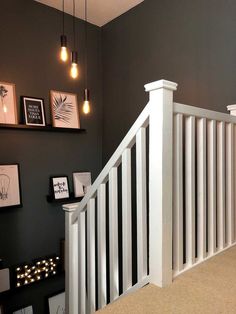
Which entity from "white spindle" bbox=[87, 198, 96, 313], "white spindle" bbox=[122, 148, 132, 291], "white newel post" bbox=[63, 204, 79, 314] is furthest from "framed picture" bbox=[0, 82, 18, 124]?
"white spindle" bbox=[122, 148, 132, 291]

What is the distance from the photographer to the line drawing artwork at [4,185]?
262cm

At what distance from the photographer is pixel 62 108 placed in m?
3.08

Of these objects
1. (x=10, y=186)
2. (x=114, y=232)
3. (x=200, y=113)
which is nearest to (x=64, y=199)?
(x=10, y=186)

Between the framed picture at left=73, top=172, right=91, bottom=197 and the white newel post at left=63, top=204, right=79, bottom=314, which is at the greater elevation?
the framed picture at left=73, top=172, right=91, bottom=197

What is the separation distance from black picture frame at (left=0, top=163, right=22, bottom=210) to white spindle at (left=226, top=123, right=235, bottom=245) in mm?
1991

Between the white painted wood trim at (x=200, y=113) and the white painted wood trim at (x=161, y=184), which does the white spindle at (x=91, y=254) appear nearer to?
the white painted wood trim at (x=161, y=184)

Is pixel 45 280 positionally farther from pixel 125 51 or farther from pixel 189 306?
pixel 125 51

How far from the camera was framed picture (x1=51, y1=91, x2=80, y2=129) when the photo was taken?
3016 millimetres

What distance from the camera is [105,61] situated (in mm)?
3430

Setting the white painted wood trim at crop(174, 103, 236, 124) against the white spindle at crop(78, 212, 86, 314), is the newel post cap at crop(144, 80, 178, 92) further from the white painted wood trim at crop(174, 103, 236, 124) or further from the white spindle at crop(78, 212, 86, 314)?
the white spindle at crop(78, 212, 86, 314)

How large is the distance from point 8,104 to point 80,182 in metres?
1.18

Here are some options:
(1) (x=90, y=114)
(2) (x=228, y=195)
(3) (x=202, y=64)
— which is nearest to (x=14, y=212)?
(1) (x=90, y=114)

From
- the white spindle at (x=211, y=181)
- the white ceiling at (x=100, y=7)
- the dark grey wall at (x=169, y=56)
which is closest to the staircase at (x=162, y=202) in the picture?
the white spindle at (x=211, y=181)

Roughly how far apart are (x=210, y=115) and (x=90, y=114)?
2.06 m
